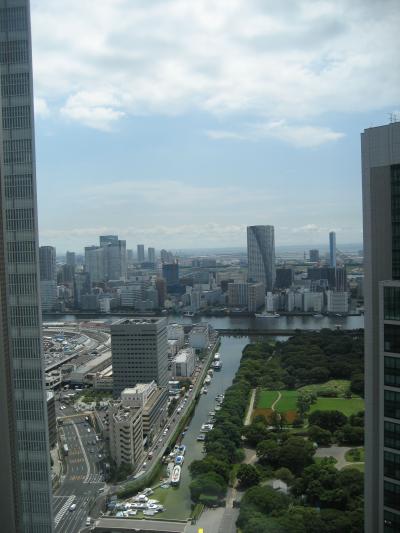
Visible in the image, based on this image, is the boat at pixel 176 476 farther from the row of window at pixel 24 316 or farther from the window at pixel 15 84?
the window at pixel 15 84

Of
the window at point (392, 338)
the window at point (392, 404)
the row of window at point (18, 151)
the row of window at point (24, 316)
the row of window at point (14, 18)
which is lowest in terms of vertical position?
the window at point (392, 404)

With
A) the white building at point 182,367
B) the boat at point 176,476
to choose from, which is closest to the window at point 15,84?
the boat at point 176,476

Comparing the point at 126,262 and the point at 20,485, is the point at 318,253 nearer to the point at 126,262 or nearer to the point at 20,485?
the point at 126,262

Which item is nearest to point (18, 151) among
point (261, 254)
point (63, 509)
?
point (63, 509)

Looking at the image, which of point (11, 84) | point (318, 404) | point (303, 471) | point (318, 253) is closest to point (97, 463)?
point (303, 471)

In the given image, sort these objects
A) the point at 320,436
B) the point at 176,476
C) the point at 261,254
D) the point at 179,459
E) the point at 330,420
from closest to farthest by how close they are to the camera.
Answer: the point at 176,476
the point at 179,459
the point at 320,436
the point at 330,420
the point at 261,254

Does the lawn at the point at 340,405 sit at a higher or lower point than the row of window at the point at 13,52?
lower

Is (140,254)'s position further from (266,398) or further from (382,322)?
(382,322)
